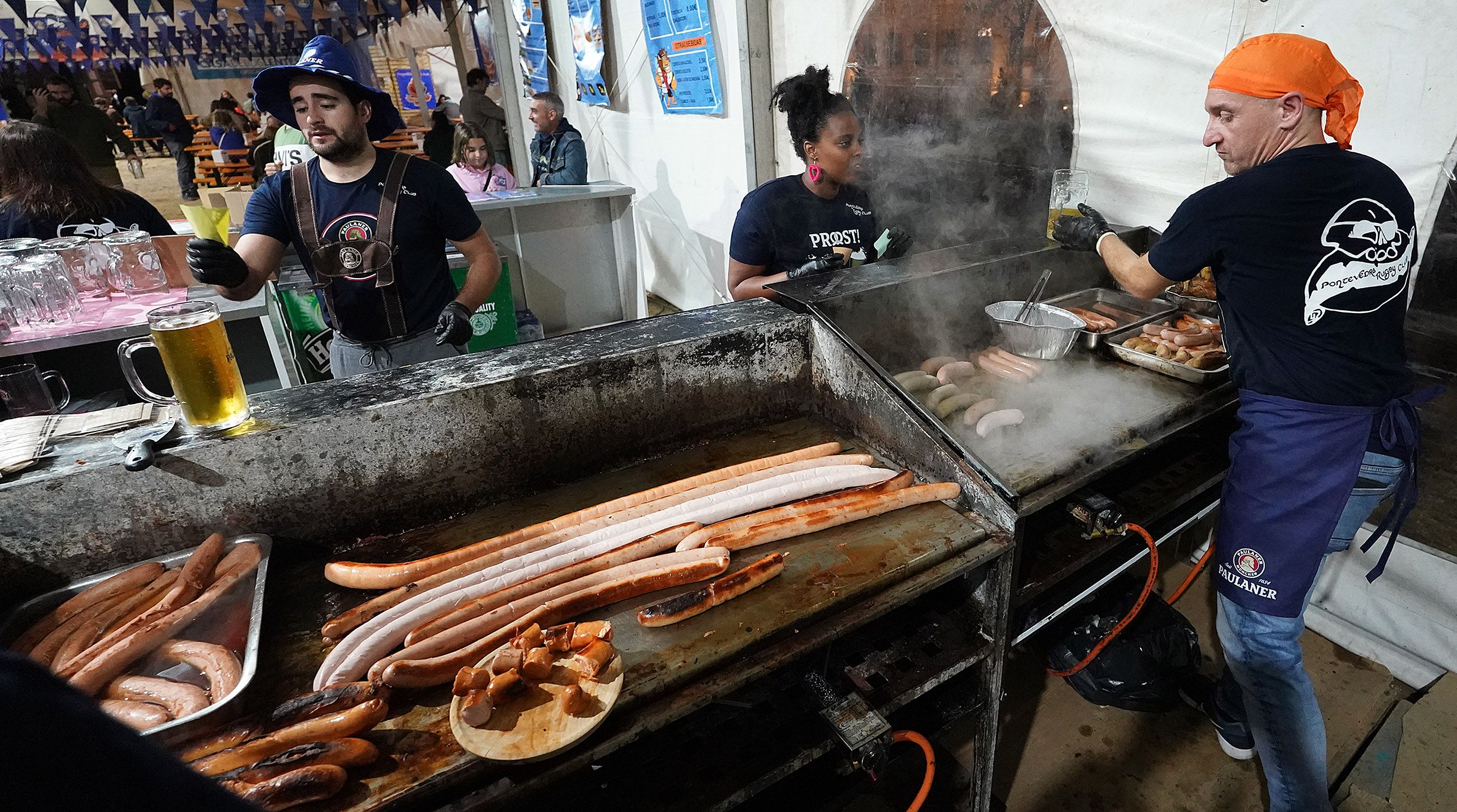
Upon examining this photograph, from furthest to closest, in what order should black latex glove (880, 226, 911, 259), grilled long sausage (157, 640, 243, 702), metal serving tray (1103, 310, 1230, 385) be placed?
black latex glove (880, 226, 911, 259)
metal serving tray (1103, 310, 1230, 385)
grilled long sausage (157, 640, 243, 702)

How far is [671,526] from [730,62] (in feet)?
16.8

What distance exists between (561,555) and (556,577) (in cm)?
9

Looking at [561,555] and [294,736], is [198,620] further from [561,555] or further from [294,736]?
[561,555]

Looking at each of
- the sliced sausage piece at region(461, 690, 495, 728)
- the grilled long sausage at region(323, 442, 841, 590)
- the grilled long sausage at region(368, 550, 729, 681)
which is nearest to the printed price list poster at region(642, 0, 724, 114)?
the grilled long sausage at region(323, 442, 841, 590)

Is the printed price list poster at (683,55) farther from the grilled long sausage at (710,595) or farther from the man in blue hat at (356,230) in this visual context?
the grilled long sausage at (710,595)

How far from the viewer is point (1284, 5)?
2863mm

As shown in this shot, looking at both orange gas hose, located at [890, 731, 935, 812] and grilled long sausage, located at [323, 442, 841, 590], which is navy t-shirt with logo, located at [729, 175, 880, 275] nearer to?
grilled long sausage, located at [323, 442, 841, 590]

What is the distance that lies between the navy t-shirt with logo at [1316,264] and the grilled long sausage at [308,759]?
8.63 feet

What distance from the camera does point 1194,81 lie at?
10.6 feet

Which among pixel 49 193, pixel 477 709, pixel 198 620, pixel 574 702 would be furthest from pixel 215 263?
pixel 49 193

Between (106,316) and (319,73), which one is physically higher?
(319,73)

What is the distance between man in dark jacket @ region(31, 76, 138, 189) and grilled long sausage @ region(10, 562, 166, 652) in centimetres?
915

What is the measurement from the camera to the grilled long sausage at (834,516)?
5.90 ft

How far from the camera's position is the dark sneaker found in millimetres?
2766
